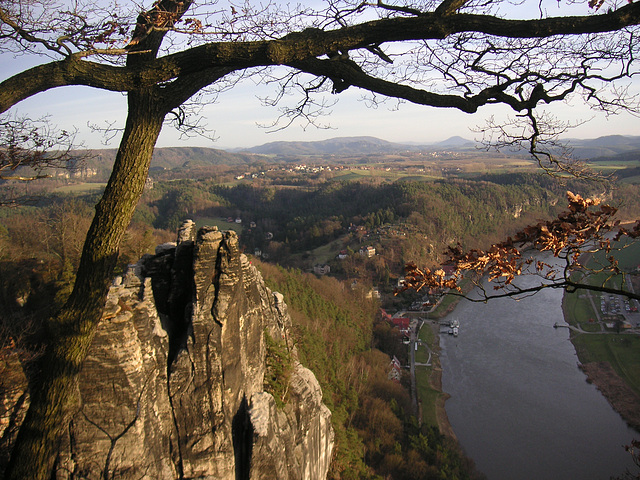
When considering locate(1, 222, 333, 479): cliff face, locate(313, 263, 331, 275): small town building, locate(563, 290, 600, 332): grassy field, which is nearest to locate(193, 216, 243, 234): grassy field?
locate(313, 263, 331, 275): small town building

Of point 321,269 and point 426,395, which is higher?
point 321,269

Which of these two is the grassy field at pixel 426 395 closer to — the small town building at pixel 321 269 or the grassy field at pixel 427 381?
the grassy field at pixel 427 381

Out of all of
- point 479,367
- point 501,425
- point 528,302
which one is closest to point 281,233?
point 528,302

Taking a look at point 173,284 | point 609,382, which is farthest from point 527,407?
point 173,284

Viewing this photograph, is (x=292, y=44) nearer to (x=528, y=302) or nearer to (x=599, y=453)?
(x=599, y=453)

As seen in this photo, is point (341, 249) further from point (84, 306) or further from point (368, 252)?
point (84, 306)

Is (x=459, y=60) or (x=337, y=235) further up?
(x=459, y=60)

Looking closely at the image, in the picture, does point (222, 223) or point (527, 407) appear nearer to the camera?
point (527, 407)
